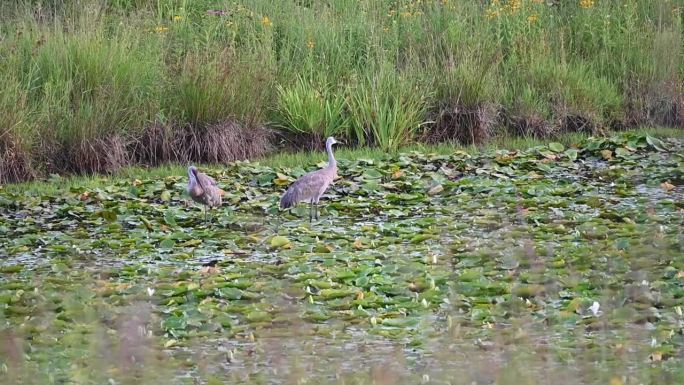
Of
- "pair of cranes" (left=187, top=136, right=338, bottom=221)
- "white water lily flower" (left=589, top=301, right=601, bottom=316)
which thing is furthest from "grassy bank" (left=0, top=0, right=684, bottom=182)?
"white water lily flower" (left=589, top=301, right=601, bottom=316)

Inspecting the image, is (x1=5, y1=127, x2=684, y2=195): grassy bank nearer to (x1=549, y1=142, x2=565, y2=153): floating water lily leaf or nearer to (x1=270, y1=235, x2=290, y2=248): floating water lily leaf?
(x1=549, y1=142, x2=565, y2=153): floating water lily leaf

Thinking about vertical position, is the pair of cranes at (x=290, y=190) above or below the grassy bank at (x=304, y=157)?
above

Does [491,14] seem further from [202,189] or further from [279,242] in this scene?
[279,242]

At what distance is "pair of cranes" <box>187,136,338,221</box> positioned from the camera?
28.3 feet

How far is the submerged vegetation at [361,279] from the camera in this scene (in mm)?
5234

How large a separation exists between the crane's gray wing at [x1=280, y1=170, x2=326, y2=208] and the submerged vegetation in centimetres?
11

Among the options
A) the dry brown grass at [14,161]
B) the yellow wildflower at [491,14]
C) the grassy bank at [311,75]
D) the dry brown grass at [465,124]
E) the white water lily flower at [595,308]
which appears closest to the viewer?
the white water lily flower at [595,308]

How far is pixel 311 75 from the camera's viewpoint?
12.2 m

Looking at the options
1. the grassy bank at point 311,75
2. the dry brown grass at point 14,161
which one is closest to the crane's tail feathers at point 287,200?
the grassy bank at point 311,75

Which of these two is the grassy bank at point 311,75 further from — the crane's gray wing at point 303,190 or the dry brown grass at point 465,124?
the crane's gray wing at point 303,190

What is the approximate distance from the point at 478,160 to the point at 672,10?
4493 millimetres

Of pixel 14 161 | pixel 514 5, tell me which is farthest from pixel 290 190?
pixel 514 5

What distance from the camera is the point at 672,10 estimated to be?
1397 cm

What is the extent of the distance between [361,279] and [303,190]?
2339 millimetres
